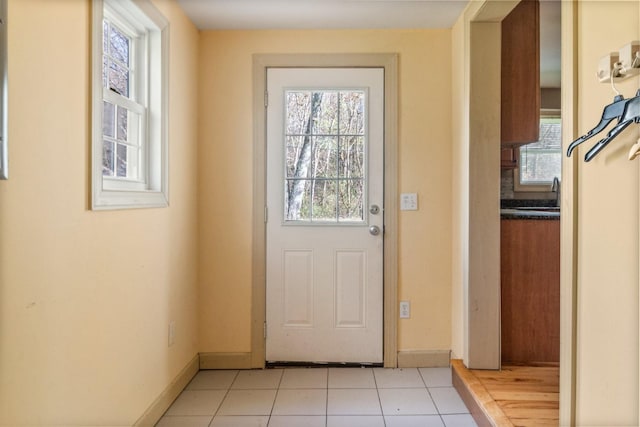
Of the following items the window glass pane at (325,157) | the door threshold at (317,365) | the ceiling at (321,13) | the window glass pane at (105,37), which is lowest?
the door threshold at (317,365)

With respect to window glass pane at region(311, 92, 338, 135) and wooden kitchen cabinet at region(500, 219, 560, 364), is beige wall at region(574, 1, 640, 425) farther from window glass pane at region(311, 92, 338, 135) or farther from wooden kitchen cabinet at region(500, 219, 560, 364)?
window glass pane at region(311, 92, 338, 135)

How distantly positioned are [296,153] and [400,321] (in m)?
1.30

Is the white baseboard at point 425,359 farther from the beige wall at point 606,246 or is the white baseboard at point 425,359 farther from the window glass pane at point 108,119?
the window glass pane at point 108,119

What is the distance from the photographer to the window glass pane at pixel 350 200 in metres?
2.50

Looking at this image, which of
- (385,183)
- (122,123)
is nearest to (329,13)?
(385,183)

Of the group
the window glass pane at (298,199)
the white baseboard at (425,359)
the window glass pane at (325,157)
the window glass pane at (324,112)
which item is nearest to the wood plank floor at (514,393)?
the white baseboard at (425,359)

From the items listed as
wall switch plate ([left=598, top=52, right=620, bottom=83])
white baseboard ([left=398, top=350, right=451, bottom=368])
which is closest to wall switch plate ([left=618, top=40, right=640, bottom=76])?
wall switch plate ([left=598, top=52, right=620, bottom=83])

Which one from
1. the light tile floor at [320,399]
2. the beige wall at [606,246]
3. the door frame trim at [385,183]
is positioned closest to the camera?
the beige wall at [606,246]

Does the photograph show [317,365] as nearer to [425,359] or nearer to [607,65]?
[425,359]

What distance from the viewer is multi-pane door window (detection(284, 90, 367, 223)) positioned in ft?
8.19

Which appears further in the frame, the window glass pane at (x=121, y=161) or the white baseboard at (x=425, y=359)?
the white baseboard at (x=425, y=359)

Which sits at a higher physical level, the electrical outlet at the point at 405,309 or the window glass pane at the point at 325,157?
the window glass pane at the point at 325,157

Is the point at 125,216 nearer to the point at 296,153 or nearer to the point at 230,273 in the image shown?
the point at 230,273

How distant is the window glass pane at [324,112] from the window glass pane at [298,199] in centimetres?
36
